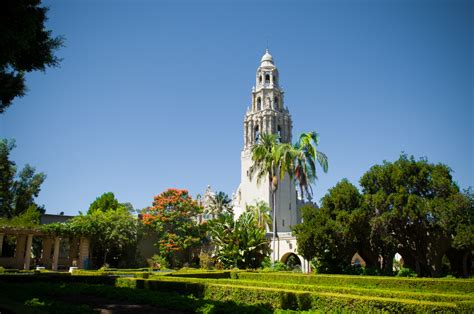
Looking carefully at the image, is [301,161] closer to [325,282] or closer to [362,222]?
[362,222]

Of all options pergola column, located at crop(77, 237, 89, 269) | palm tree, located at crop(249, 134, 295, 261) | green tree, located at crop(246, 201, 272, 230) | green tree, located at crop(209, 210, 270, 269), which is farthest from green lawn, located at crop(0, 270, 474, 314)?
green tree, located at crop(246, 201, 272, 230)

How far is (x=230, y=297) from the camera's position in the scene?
15000 millimetres

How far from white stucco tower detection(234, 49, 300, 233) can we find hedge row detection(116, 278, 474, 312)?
109 ft

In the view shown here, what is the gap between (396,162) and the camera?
27.4 m

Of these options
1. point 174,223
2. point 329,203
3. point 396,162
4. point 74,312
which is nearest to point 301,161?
point 329,203

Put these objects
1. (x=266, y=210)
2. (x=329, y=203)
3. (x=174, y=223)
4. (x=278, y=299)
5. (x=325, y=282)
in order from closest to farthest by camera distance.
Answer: (x=278, y=299) < (x=325, y=282) < (x=329, y=203) < (x=174, y=223) < (x=266, y=210)

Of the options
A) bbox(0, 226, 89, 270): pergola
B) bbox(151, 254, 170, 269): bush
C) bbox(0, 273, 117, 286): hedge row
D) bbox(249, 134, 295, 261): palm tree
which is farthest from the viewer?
bbox(151, 254, 170, 269): bush

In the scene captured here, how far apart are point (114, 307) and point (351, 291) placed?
9.07m

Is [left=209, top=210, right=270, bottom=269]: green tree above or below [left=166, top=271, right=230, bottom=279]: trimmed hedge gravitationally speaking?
above

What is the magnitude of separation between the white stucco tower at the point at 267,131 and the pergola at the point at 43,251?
21540 millimetres

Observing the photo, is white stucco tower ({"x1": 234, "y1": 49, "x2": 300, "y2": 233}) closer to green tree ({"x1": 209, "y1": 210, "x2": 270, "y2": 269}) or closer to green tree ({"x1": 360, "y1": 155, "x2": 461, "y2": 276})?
green tree ({"x1": 209, "y1": 210, "x2": 270, "y2": 269})

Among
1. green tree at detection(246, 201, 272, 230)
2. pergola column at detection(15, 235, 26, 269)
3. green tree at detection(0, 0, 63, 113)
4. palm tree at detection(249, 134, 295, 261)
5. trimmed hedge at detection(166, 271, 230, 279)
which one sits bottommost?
trimmed hedge at detection(166, 271, 230, 279)

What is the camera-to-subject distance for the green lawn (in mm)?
10539

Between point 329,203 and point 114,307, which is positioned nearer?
point 114,307
